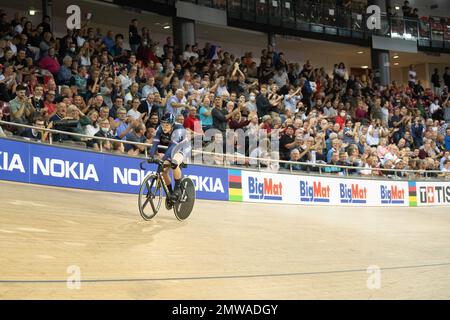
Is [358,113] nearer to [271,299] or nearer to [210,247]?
[210,247]

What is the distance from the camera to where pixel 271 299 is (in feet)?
19.2

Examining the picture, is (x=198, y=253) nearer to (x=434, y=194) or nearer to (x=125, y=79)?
(x=125, y=79)

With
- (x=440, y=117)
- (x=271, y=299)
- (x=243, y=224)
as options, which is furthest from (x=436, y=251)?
(x=440, y=117)

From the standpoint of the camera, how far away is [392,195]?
16031mm

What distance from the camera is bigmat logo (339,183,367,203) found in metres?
14.7

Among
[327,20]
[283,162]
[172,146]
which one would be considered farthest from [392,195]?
[172,146]

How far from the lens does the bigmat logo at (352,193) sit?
14.7m

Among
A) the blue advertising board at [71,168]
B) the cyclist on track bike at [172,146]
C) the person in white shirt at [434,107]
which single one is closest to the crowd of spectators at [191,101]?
the blue advertising board at [71,168]

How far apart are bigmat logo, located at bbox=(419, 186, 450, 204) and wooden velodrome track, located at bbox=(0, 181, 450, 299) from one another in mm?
5218

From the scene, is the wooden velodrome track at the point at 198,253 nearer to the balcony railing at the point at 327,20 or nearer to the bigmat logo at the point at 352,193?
the bigmat logo at the point at 352,193

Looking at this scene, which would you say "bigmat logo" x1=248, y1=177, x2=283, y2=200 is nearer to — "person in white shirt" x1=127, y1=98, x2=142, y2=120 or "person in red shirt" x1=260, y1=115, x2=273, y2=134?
"person in red shirt" x1=260, y1=115, x2=273, y2=134

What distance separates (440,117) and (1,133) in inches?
639

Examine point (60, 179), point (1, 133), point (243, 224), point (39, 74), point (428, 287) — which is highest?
point (39, 74)

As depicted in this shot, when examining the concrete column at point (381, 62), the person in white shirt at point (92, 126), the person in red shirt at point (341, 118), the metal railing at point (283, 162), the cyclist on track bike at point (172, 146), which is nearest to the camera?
the cyclist on track bike at point (172, 146)
